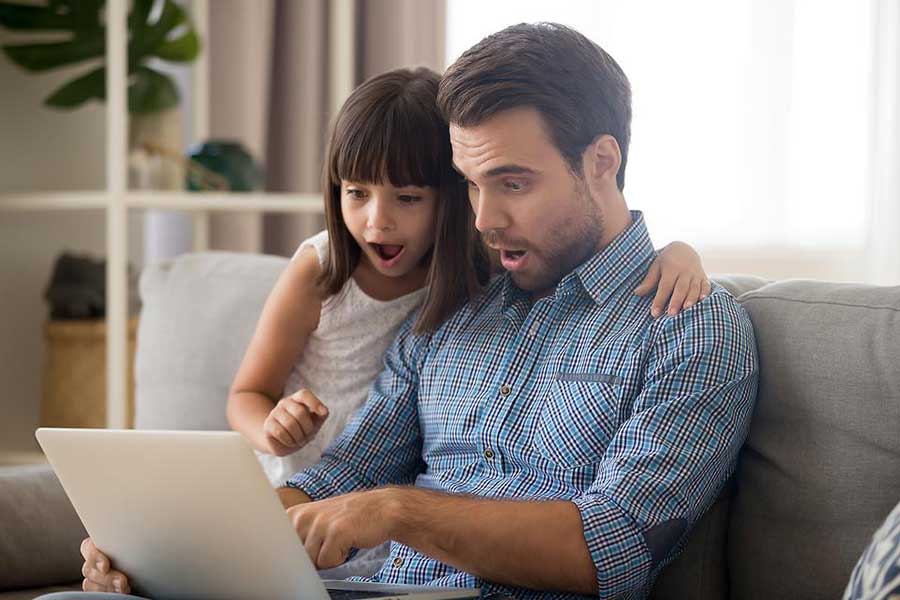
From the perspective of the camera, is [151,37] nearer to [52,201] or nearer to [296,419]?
[52,201]

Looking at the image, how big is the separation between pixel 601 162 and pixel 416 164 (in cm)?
24

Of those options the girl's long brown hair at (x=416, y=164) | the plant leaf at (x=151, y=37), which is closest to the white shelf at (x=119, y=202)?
the plant leaf at (x=151, y=37)

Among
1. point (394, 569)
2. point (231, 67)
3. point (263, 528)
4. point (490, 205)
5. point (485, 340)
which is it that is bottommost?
point (394, 569)

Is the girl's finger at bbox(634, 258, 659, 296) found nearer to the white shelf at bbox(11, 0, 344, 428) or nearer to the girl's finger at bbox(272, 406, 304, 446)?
the girl's finger at bbox(272, 406, 304, 446)

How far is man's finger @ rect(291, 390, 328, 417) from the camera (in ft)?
4.58

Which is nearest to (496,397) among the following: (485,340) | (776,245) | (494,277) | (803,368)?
(485,340)

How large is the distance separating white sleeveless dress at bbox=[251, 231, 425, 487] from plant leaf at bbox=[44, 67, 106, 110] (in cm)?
142

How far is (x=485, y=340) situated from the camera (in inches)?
60.5

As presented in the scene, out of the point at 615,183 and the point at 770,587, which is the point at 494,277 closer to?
the point at 615,183

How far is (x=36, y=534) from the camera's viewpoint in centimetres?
155

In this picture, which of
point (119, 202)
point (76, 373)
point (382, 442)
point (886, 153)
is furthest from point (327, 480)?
point (886, 153)

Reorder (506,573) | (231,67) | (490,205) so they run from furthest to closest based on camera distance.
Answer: (231,67)
(490,205)
(506,573)

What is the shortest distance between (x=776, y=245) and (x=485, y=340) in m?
1.74

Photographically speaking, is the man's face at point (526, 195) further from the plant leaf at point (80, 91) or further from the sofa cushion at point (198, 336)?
the plant leaf at point (80, 91)
